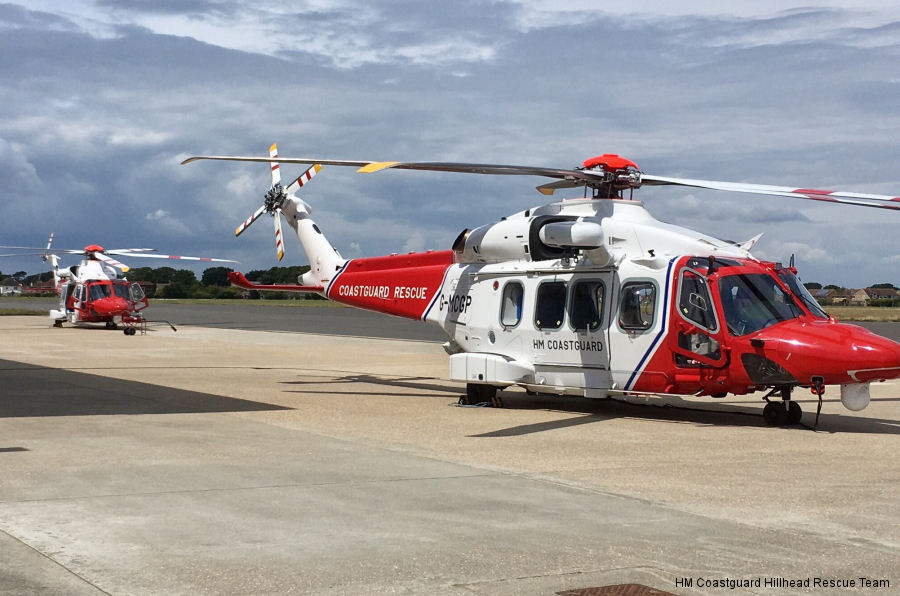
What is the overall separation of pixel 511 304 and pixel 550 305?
0.85 m

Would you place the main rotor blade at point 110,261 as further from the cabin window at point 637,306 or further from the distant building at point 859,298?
the distant building at point 859,298

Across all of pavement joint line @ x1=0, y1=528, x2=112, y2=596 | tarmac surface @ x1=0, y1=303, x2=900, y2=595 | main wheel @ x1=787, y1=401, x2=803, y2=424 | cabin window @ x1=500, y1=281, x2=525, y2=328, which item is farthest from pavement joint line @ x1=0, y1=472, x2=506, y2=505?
cabin window @ x1=500, y1=281, x2=525, y2=328

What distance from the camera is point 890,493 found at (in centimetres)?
927

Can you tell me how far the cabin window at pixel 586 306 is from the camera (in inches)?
591

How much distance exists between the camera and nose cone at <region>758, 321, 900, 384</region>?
40.7 feet

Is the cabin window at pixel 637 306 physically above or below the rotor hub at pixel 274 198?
below

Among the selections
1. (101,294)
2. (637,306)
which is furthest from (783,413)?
(101,294)

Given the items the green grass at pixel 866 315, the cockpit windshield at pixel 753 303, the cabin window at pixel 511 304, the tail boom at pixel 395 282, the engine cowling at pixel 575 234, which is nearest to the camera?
the cockpit windshield at pixel 753 303

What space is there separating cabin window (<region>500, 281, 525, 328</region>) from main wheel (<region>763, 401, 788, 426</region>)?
13.1ft

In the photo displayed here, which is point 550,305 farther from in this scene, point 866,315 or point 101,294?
point 866,315

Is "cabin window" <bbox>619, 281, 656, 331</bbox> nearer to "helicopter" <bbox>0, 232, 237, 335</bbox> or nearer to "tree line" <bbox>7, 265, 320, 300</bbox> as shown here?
"helicopter" <bbox>0, 232, 237, 335</bbox>

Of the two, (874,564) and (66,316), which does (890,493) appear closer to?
(874,564)

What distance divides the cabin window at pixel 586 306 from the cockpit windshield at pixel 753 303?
1.96 m

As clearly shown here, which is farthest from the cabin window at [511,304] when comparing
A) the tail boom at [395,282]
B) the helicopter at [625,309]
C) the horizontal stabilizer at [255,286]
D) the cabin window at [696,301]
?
the horizontal stabilizer at [255,286]
